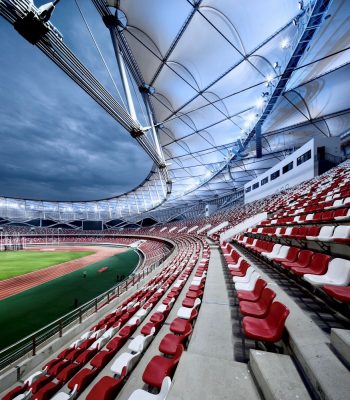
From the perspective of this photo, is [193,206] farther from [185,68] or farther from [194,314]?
[194,314]

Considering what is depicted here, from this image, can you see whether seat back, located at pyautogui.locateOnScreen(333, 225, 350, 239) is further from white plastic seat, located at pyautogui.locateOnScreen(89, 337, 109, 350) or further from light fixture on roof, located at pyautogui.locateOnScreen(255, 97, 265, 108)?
light fixture on roof, located at pyautogui.locateOnScreen(255, 97, 265, 108)

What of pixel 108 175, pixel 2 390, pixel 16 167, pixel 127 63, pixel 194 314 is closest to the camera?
pixel 194 314

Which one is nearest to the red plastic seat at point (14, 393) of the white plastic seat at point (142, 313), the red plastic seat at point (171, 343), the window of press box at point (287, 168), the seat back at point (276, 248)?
the white plastic seat at point (142, 313)

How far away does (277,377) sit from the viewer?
84.0 inches

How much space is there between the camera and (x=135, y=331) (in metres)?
5.28

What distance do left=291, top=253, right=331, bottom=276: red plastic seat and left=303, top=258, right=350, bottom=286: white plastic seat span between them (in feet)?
0.53

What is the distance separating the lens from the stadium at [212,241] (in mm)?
2746

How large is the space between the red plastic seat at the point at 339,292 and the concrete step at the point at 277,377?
3.30 feet

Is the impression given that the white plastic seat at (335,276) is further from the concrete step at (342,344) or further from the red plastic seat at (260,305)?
the concrete step at (342,344)

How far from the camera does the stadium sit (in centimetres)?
275

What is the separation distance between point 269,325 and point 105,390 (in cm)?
249

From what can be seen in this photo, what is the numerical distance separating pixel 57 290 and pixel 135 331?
1216 centimetres

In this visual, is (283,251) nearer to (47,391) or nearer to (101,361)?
(101,361)

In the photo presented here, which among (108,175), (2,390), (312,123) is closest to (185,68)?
(312,123)
